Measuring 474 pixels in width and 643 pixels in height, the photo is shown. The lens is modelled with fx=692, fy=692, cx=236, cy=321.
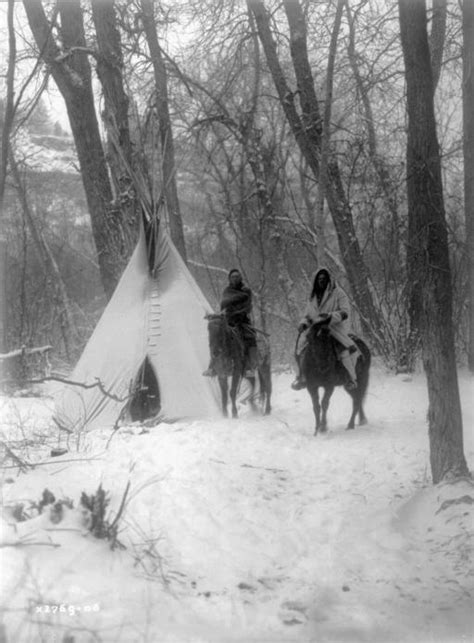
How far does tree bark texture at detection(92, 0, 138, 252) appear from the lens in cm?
960

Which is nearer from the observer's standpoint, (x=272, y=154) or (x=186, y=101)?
(x=272, y=154)

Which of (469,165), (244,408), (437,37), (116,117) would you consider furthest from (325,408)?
(437,37)

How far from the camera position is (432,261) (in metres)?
5.28

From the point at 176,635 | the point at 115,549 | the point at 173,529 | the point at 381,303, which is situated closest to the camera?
the point at 176,635

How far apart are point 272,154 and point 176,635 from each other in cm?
1198

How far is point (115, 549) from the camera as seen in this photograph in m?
3.77

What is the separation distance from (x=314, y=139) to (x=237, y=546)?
983 centimetres

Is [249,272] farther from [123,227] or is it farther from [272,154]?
[123,227]

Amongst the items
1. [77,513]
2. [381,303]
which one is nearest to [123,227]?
[381,303]

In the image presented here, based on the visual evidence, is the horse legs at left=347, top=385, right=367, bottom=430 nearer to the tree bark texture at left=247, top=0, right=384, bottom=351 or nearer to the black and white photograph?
the black and white photograph

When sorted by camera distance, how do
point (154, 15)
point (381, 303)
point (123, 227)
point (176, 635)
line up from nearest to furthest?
1. point (176, 635)
2. point (123, 227)
3. point (381, 303)
4. point (154, 15)

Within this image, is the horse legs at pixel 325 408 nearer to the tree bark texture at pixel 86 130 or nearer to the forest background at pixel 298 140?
the forest background at pixel 298 140

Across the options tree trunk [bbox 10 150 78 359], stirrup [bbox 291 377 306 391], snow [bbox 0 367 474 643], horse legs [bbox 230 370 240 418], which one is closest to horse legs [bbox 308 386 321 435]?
stirrup [bbox 291 377 306 391]

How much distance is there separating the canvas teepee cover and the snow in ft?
5.76
